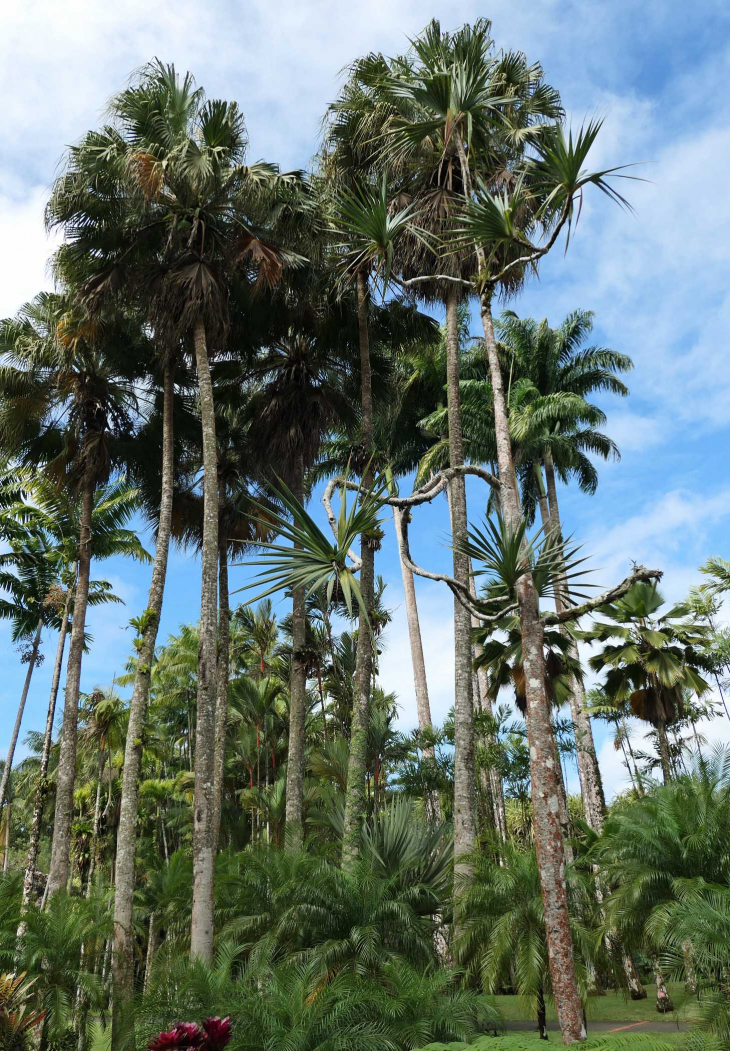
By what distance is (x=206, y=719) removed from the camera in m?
14.7

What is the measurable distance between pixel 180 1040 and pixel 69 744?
14.0 metres

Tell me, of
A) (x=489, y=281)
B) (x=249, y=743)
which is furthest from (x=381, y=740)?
(x=489, y=281)

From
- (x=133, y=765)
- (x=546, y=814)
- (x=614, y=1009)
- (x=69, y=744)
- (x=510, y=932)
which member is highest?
(x=69, y=744)

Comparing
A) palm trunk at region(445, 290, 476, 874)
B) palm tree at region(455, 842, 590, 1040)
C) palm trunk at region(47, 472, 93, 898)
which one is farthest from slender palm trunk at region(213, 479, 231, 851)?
palm tree at region(455, 842, 590, 1040)

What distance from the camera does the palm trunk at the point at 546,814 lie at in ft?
21.2

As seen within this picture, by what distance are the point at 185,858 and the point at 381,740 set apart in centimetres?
717

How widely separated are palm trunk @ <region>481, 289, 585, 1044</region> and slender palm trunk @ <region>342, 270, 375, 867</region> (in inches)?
220

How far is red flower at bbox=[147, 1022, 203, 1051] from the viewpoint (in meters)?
5.57

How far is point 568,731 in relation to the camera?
25.6 meters

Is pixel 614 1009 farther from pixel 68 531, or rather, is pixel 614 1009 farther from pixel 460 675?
pixel 68 531

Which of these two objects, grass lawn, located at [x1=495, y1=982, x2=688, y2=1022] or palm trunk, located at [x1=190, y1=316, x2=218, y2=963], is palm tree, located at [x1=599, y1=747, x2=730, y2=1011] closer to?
grass lawn, located at [x1=495, y1=982, x2=688, y2=1022]

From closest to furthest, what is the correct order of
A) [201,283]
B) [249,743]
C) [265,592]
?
[265,592], [201,283], [249,743]

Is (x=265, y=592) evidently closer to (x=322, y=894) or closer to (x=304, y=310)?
(x=322, y=894)

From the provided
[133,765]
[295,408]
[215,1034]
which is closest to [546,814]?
[215,1034]
